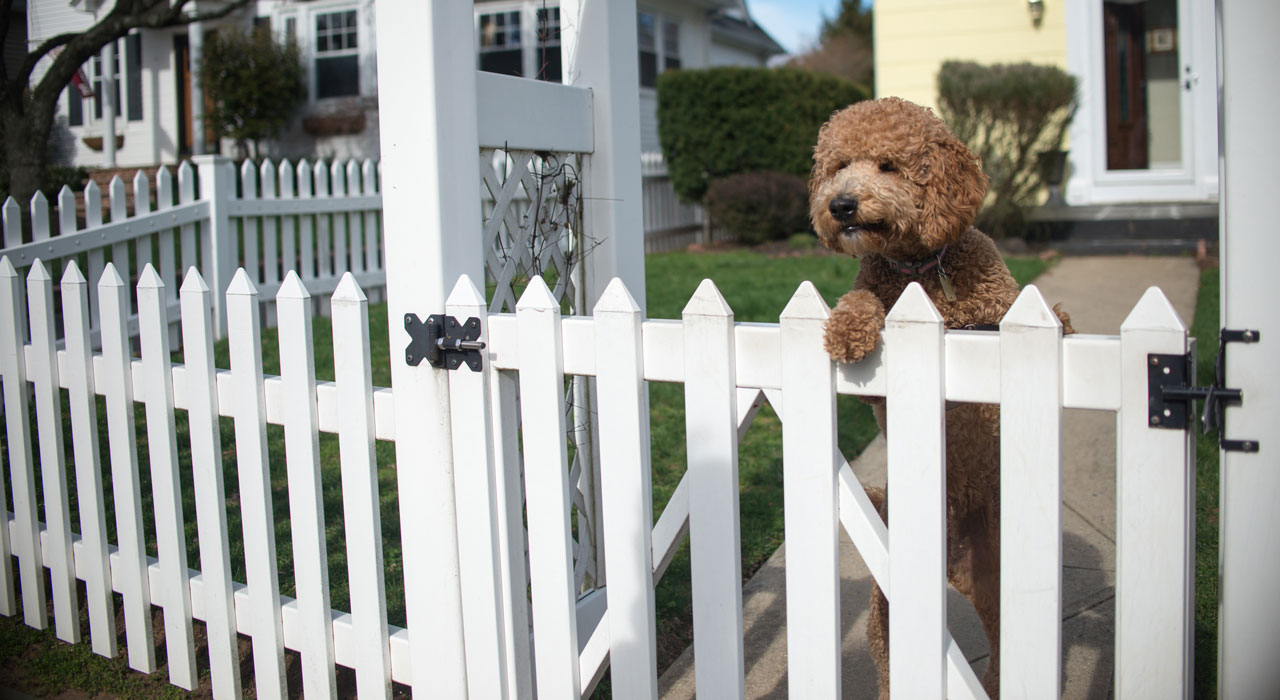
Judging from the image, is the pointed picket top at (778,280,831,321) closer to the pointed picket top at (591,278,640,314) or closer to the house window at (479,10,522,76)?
the pointed picket top at (591,278,640,314)

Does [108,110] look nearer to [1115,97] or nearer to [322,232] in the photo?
[322,232]

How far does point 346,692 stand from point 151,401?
1003 mm

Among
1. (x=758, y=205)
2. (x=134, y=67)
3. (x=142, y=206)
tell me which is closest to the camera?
(x=142, y=206)

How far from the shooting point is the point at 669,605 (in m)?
3.27

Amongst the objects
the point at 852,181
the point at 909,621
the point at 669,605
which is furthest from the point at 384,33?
the point at 669,605

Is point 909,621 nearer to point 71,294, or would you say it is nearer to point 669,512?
point 669,512

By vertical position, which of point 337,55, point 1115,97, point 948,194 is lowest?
point 948,194

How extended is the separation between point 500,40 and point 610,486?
18023 millimetres

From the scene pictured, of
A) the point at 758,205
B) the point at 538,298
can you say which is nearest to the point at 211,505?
the point at 538,298

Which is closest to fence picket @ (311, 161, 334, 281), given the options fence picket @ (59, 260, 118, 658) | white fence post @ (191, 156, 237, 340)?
white fence post @ (191, 156, 237, 340)

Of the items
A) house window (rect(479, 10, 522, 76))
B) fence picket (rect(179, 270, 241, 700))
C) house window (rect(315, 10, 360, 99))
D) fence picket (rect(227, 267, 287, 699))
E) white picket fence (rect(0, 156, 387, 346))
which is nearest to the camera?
fence picket (rect(227, 267, 287, 699))

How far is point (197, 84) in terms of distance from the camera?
1861cm

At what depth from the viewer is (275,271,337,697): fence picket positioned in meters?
2.48

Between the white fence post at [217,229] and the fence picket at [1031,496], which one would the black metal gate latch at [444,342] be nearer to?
the fence picket at [1031,496]
